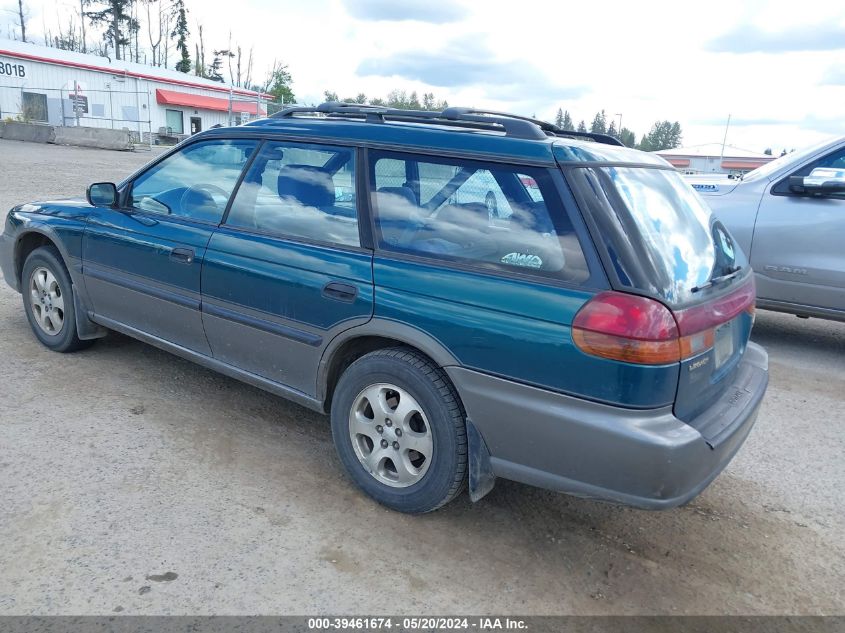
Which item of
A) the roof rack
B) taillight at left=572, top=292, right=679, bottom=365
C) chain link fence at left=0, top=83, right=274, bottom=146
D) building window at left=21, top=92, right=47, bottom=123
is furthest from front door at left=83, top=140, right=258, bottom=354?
building window at left=21, top=92, right=47, bottom=123

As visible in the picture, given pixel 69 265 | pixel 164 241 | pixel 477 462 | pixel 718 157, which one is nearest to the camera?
pixel 477 462

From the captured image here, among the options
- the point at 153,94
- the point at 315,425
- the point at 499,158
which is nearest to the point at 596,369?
the point at 499,158

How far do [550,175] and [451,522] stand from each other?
160 cm

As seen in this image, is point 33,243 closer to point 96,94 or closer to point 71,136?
point 71,136

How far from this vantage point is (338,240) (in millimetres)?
3201

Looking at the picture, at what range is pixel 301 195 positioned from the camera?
3.44 m

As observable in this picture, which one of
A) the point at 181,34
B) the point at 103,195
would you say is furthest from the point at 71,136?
the point at 181,34

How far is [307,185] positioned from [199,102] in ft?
157

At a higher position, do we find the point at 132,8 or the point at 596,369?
the point at 132,8

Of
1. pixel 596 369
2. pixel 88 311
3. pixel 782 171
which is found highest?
pixel 782 171

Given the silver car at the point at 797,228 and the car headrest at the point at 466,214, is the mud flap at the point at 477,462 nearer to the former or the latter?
the car headrest at the point at 466,214

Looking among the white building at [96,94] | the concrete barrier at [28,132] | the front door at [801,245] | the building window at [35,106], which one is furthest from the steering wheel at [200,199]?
the building window at [35,106]

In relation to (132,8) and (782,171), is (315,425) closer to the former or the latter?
(782,171)

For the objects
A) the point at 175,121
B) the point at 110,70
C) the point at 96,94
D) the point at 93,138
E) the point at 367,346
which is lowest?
the point at 367,346
